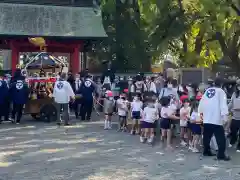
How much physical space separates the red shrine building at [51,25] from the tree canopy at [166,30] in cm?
225

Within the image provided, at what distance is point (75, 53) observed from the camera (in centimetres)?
2170

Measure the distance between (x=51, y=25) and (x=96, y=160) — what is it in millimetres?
12715

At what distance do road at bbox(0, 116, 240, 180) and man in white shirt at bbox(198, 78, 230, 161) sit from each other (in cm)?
47

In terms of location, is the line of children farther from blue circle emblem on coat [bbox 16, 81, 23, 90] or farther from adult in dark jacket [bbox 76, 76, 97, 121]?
blue circle emblem on coat [bbox 16, 81, 23, 90]

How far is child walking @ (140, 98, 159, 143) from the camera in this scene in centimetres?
1180

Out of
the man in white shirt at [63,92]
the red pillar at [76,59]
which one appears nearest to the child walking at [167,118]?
the man in white shirt at [63,92]

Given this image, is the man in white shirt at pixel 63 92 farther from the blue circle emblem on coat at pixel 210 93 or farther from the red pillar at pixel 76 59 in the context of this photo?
the red pillar at pixel 76 59

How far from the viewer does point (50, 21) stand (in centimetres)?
2145

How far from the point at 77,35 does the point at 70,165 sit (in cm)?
1225

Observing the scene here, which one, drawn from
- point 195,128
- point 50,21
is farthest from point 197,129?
point 50,21

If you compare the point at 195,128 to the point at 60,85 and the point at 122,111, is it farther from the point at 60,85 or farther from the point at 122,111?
the point at 60,85

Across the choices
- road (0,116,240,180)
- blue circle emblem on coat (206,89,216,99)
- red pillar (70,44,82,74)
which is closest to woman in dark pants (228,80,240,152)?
road (0,116,240,180)

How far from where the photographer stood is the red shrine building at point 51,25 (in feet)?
67.4

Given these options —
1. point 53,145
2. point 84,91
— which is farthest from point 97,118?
point 53,145
